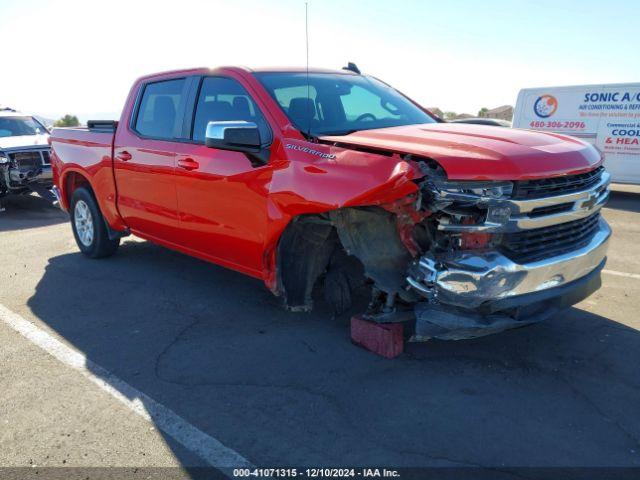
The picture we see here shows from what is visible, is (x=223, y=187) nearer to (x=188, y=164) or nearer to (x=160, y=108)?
(x=188, y=164)

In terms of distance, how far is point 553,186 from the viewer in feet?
10.8

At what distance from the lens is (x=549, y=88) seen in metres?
12.5

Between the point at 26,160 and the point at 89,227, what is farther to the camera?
the point at 26,160

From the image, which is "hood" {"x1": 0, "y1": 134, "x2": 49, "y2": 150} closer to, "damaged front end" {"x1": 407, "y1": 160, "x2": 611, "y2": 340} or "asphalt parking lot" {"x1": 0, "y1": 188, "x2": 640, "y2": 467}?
"asphalt parking lot" {"x1": 0, "y1": 188, "x2": 640, "y2": 467}

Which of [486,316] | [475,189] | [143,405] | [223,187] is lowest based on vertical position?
[143,405]

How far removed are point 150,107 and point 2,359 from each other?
2.68m

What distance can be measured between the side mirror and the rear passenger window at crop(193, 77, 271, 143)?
7.8 inches

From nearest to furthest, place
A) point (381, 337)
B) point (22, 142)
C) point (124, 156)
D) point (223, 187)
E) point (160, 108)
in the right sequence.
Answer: point (381, 337) → point (223, 187) → point (160, 108) → point (124, 156) → point (22, 142)

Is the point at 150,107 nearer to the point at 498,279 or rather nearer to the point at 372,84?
the point at 372,84

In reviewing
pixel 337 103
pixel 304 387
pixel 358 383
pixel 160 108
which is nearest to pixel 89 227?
pixel 160 108

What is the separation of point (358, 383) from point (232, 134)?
186 cm

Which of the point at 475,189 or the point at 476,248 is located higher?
the point at 475,189

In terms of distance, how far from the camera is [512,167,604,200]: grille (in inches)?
124

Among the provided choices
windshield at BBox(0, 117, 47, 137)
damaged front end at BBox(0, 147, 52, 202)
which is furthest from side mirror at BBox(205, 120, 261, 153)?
windshield at BBox(0, 117, 47, 137)
